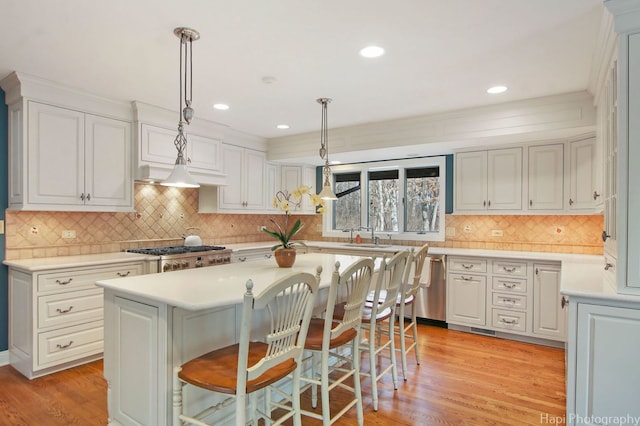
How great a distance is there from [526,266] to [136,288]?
3.58 metres

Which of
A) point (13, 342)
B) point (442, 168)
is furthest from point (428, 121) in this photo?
point (13, 342)

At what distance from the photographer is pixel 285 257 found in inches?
109

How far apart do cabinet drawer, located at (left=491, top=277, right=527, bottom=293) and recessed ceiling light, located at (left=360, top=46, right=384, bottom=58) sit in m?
2.71

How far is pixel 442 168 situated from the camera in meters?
4.81

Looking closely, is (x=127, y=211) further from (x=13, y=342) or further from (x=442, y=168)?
(x=442, y=168)

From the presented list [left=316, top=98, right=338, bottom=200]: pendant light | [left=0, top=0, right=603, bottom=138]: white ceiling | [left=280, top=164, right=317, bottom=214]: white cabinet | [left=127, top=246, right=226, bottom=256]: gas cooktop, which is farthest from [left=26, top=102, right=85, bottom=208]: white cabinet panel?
[left=280, top=164, right=317, bottom=214]: white cabinet

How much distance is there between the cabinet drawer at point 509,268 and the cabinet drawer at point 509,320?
398 millimetres

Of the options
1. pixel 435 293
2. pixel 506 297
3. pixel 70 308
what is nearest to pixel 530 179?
pixel 506 297

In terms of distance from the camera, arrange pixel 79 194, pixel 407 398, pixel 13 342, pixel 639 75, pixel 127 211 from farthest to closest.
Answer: pixel 127 211 → pixel 79 194 → pixel 13 342 → pixel 407 398 → pixel 639 75

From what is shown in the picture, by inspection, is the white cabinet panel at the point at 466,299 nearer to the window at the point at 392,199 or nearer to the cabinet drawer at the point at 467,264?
the cabinet drawer at the point at 467,264

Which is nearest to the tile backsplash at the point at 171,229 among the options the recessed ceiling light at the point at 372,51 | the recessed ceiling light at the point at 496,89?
the recessed ceiling light at the point at 496,89

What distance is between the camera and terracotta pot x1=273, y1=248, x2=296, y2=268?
275 centimetres

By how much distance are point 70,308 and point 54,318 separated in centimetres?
13

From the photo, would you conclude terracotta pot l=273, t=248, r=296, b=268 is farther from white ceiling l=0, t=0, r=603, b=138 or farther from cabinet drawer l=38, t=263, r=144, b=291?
cabinet drawer l=38, t=263, r=144, b=291
